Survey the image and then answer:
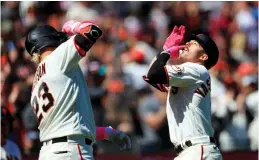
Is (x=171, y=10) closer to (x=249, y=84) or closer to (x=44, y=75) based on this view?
(x=249, y=84)

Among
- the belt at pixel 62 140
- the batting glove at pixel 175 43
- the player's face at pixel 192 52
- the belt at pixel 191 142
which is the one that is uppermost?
the batting glove at pixel 175 43

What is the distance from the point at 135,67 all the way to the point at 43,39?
278 inches

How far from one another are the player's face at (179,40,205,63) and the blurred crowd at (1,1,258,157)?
2764 millimetres

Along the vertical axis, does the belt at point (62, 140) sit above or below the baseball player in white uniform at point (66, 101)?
below

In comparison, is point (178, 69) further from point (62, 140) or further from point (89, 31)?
point (62, 140)

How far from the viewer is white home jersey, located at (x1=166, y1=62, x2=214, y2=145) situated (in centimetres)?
839

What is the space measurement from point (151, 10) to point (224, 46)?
1.79 metres

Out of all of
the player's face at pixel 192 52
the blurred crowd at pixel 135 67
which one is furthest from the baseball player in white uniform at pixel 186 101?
the blurred crowd at pixel 135 67

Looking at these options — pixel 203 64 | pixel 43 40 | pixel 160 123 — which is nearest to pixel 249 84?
pixel 160 123

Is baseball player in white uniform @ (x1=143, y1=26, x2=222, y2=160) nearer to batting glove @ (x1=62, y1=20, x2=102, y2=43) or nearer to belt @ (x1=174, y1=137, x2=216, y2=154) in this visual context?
belt @ (x1=174, y1=137, x2=216, y2=154)

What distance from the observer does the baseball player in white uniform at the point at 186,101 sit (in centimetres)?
828

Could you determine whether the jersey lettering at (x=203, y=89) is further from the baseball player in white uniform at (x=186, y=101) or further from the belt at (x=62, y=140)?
the belt at (x=62, y=140)

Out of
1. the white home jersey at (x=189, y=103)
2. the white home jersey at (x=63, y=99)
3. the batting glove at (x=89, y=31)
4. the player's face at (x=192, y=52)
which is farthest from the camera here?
the player's face at (x=192, y=52)

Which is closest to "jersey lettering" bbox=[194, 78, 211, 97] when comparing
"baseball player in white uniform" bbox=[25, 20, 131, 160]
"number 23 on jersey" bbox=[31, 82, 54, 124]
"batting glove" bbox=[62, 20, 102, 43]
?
"baseball player in white uniform" bbox=[25, 20, 131, 160]
